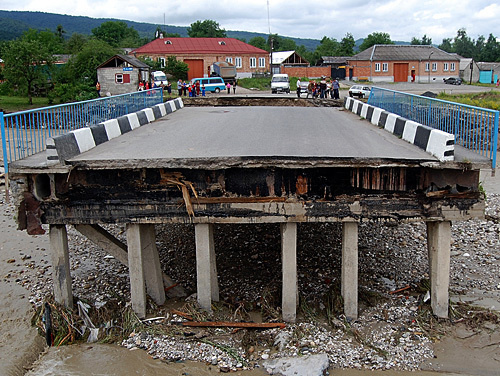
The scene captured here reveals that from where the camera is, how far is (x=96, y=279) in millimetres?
9430

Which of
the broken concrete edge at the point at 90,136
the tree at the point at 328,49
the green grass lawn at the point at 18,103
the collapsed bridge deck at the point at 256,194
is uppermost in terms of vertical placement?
the tree at the point at 328,49

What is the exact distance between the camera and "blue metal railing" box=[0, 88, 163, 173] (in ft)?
23.0

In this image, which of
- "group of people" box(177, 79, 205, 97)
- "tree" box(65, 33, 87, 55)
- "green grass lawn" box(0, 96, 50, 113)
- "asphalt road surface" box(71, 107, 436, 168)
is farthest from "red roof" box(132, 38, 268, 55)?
"asphalt road surface" box(71, 107, 436, 168)

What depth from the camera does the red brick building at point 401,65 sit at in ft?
198

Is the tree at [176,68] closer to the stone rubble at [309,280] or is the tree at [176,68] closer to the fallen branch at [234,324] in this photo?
the stone rubble at [309,280]

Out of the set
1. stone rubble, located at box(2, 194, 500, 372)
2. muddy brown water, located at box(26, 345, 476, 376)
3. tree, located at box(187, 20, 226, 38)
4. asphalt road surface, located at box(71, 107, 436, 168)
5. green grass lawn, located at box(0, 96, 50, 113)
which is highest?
tree, located at box(187, 20, 226, 38)

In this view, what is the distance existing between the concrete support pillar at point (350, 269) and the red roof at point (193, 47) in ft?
176

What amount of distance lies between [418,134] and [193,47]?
180 ft

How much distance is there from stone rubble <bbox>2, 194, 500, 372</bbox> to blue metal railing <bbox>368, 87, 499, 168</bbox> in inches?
98.1

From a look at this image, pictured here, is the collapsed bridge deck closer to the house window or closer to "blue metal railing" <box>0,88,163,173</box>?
"blue metal railing" <box>0,88,163,173</box>

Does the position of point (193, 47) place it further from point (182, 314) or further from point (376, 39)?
point (182, 314)

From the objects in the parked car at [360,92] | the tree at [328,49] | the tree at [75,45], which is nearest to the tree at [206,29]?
the tree at [328,49]

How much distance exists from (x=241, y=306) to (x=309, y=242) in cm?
381

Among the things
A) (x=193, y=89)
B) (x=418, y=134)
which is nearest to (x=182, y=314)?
(x=418, y=134)
